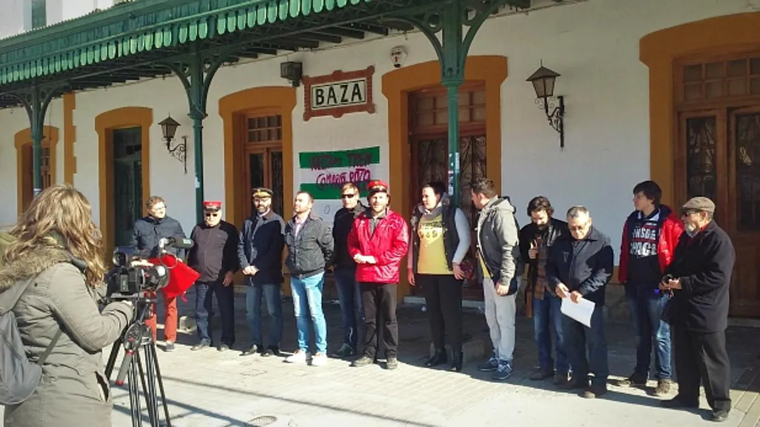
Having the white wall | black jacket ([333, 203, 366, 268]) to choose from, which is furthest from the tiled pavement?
the white wall

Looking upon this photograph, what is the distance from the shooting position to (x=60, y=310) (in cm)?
284

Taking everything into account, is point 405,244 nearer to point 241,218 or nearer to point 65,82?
point 241,218

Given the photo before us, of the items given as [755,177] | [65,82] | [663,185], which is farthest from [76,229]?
[65,82]

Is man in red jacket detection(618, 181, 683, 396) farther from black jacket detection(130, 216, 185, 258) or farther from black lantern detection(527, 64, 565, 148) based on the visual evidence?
black jacket detection(130, 216, 185, 258)

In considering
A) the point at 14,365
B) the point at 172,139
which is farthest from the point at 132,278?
the point at 172,139

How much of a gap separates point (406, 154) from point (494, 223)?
393 centimetres

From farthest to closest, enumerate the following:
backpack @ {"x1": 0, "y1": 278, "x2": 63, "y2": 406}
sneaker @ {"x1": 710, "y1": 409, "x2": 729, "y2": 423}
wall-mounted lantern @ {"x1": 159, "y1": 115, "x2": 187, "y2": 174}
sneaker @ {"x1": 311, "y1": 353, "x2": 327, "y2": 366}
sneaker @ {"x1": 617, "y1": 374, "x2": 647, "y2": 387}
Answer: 1. wall-mounted lantern @ {"x1": 159, "y1": 115, "x2": 187, "y2": 174}
2. sneaker @ {"x1": 311, "y1": 353, "x2": 327, "y2": 366}
3. sneaker @ {"x1": 617, "y1": 374, "x2": 647, "y2": 387}
4. sneaker @ {"x1": 710, "y1": 409, "x2": 729, "y2": 423}
5. backpack @ {"x1": 0, "y1": 278, "x2": 63, "y2": 406}

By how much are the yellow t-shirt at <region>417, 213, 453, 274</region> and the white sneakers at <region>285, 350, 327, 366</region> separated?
1.28m

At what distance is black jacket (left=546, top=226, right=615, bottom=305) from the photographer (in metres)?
5.55

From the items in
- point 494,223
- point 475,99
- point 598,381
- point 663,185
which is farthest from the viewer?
point 475,99

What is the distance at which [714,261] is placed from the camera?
4902 mm

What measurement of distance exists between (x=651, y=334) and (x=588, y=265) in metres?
0.82

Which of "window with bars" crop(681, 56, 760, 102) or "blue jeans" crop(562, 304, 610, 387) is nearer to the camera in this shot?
"blue jeans" crop(562, 304, 610, 387)

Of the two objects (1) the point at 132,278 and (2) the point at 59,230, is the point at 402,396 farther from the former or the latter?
(2) the point at 59,230
